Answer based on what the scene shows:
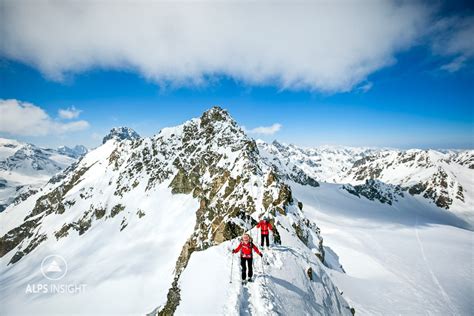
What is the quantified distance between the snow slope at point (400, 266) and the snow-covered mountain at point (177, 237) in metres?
5.94

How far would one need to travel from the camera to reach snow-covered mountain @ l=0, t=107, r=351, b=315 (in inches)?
591

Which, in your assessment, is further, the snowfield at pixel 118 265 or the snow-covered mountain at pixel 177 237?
the snowfield at pixel 118 265

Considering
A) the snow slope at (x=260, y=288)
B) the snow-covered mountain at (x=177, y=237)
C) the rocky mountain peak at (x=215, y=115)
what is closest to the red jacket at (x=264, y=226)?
the snow slope at (x=260, y=288)

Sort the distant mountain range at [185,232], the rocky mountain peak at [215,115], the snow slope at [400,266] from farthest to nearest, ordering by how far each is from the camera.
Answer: the rocky mountain peak at [215,115] < the snow slope at [400,266] < the distant mountain range at [185,232]

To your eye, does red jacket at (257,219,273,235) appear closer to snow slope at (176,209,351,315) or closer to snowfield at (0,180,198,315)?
snow slope at (176,209,351,315)

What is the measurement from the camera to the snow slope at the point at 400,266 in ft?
100

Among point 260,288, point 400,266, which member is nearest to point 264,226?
point 260,288

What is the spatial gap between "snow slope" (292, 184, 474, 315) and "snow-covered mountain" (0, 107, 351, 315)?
5936 millimetres

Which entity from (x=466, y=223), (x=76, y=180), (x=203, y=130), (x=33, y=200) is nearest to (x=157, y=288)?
(x=203, y=130)

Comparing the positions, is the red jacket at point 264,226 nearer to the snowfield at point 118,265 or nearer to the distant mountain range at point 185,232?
the distant mountain range at point 185,232

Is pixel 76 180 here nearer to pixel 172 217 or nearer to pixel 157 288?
pixel 172 217

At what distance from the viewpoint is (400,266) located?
4984 centimetres

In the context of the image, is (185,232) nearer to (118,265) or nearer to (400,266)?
(118,265)

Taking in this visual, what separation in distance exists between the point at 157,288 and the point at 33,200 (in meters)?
174
